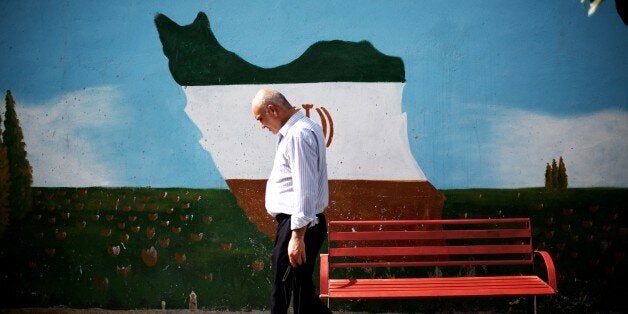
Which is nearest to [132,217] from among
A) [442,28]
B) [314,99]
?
[314,99]

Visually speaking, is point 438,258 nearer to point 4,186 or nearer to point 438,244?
point 438,244

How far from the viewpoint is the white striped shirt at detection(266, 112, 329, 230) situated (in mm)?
3826

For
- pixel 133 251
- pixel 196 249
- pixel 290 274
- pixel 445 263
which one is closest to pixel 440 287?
pixel 445 263

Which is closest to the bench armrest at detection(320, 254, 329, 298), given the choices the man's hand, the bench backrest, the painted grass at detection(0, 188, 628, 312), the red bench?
the red bench

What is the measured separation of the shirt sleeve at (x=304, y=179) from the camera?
3.82 m

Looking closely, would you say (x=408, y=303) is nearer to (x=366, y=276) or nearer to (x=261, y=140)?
(x=366, y=276)

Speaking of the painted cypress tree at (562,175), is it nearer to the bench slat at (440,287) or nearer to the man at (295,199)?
the bench slat at (440,287)

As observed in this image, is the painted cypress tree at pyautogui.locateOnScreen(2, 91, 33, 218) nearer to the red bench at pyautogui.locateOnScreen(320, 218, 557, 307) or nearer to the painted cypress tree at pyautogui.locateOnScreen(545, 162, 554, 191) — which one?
the red bench at pyautogui.locateOnScreen(320, 218, 557, 307)

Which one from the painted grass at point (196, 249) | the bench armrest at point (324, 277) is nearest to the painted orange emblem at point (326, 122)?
A: the painted grass at point (196, 249)

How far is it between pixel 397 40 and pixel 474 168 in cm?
117

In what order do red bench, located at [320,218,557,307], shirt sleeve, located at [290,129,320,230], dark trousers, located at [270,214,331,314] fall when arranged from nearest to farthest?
shirt sleeve, located at [290,129,320,230]
dark trousers, located at [270,214,331,314]
red bench, located at [320,218,557,307]

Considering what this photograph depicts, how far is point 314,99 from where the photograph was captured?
5.59 meters

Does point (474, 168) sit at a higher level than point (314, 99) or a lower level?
lower

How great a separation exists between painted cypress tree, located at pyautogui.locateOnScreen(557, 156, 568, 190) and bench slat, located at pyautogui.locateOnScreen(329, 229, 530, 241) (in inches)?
24.6
